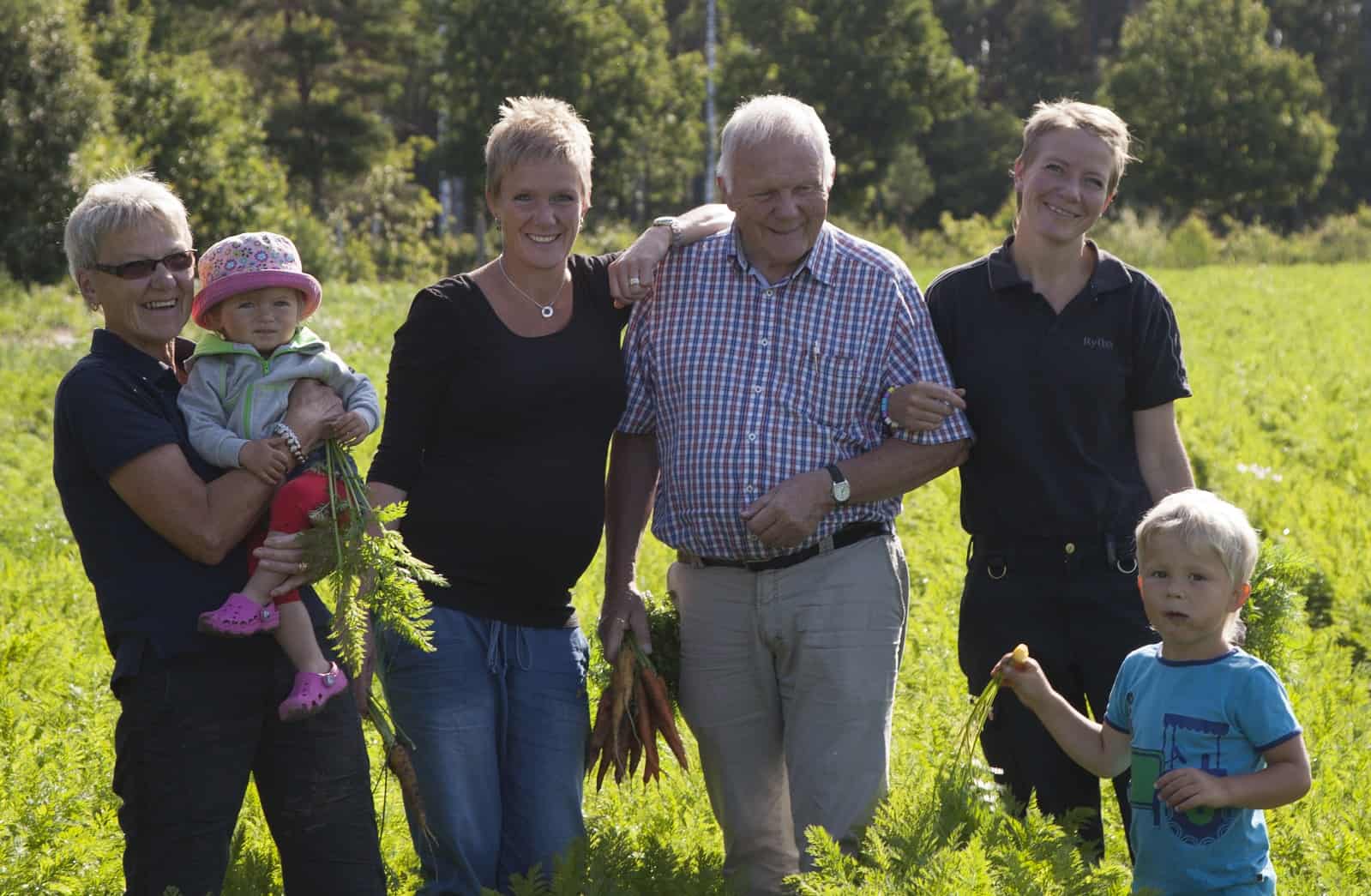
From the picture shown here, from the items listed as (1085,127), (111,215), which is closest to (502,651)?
(111,215)

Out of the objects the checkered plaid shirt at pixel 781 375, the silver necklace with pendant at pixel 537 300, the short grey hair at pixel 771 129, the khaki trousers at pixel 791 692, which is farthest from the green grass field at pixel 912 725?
the short grey hair at pixel 771 129

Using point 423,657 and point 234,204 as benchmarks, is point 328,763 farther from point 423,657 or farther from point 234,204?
point 234,204

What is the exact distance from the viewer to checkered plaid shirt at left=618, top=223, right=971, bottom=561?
4422 millimetres

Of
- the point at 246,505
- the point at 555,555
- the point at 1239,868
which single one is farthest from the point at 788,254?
the point at 1239,868

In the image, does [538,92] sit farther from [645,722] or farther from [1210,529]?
[1210,529]

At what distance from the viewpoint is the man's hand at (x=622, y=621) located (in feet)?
15.4

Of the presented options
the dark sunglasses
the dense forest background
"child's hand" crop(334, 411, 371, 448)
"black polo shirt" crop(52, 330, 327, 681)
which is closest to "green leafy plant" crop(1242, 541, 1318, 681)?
"child's hand" crop(334, 411, 371, 448)

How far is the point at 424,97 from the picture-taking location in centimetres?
5234

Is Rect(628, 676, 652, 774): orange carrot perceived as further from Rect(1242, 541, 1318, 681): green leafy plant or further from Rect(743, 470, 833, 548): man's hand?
Rect(1242, 541, 1318, 681): green leafy plant

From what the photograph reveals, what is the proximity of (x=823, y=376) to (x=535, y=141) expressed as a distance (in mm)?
1018

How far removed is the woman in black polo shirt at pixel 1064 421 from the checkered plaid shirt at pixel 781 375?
0.18 meters

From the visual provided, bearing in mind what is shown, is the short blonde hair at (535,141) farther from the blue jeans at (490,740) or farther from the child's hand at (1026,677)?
the child's hand at (1026,677)

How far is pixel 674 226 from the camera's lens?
4.71 m

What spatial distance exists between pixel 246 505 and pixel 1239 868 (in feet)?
7.96
